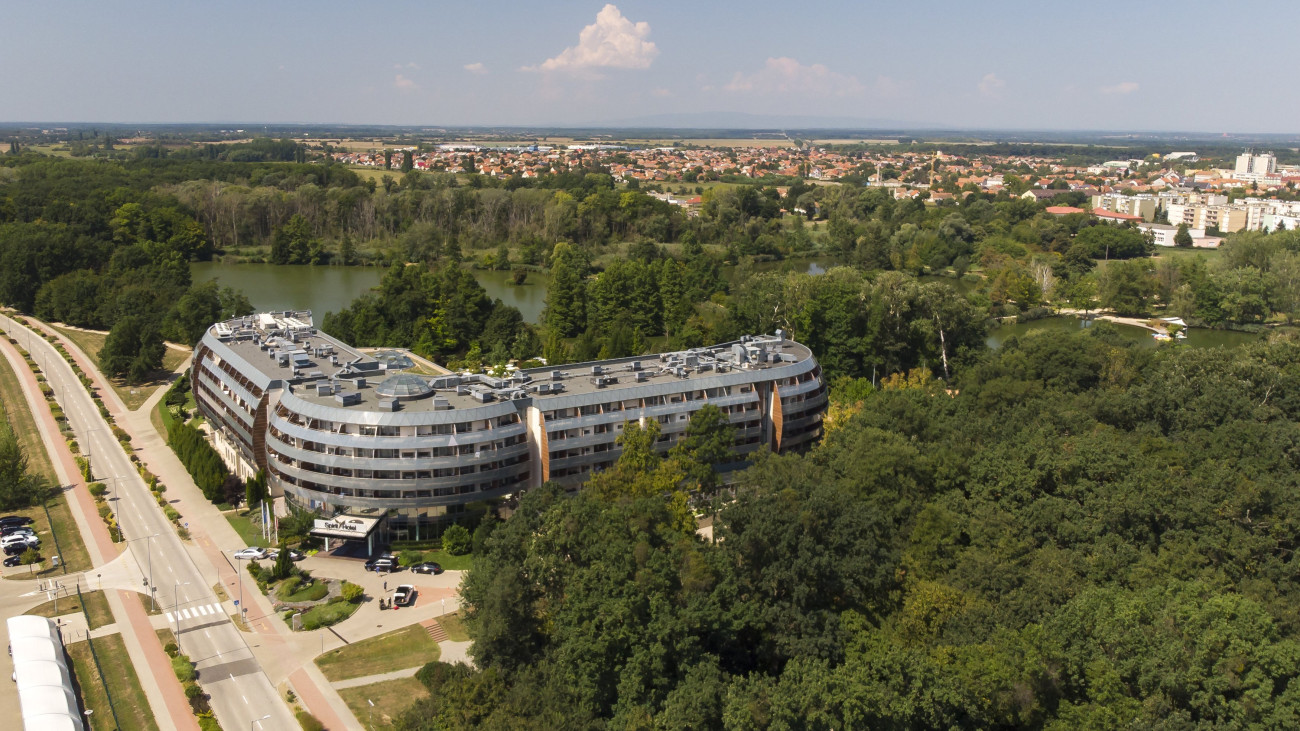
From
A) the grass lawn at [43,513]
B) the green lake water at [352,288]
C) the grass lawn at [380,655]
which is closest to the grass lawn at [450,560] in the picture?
A: the grass lawn at [380,655]

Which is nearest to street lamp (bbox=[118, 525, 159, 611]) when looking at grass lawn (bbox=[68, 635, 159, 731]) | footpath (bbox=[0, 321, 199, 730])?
footpath (bbox=[0, 321, 199, 730])

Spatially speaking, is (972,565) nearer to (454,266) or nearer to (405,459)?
(405,459)

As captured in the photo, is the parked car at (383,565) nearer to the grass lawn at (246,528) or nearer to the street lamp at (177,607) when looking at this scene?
the grass lawn at (246,528)

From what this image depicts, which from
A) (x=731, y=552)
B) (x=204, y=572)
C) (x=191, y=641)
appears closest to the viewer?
(x=731, y=552)

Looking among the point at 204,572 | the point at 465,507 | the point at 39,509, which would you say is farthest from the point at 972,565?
the point at 39,509

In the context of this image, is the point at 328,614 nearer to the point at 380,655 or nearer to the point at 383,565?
the point at 380,655

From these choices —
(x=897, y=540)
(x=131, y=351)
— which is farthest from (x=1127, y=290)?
(x=131, y=351)

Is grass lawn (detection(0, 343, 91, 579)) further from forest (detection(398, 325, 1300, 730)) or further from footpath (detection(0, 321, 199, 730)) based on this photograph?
forest (detection(398, 325, 1300, 730))
